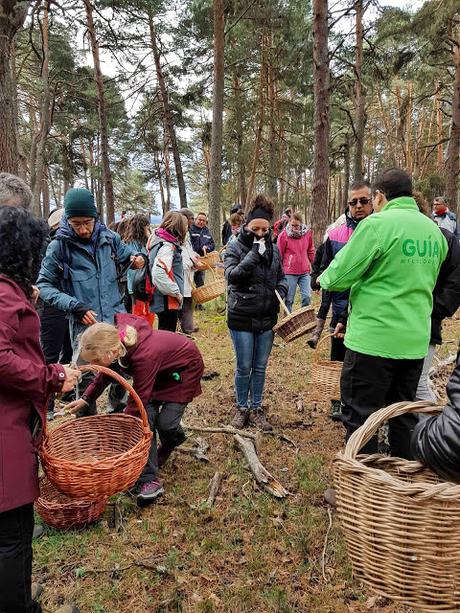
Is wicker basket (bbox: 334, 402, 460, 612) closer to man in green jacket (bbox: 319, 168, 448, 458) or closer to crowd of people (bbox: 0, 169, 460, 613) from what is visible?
crowd of people (bbox: 0, 169, 460, 613)

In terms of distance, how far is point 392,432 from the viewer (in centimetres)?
278

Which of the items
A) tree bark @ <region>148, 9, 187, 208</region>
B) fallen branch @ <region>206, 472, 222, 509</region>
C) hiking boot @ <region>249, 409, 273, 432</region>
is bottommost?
fallen branch @ <region>206, 472, 222, 509</region>

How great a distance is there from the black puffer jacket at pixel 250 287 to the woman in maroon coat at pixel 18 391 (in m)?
2.17

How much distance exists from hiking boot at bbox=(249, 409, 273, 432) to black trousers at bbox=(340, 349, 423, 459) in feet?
4.52

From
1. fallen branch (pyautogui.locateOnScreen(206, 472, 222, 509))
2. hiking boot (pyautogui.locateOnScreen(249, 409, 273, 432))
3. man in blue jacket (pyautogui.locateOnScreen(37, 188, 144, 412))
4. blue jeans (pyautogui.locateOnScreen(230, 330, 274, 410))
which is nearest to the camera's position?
fallen branch (pyautogui.locateOnScreen(206, 472, 222, 509))

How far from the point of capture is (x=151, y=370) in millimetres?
2820

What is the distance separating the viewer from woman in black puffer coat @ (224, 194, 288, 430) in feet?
12.4

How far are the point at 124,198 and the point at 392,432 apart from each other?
93.9 feet

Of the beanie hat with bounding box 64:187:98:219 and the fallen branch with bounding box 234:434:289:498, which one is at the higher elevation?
the beanie hat with bounding box 64:187:98:219

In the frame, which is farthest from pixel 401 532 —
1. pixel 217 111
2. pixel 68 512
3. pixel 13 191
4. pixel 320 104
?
pixel 217 111

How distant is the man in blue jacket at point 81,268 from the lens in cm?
318

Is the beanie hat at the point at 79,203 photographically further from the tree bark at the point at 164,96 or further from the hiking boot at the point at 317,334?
the tree bark at the point at 164,96

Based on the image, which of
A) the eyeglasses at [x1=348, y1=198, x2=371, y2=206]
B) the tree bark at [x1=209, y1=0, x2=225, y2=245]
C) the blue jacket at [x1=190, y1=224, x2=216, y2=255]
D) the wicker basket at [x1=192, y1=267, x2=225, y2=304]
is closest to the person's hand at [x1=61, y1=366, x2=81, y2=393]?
the eyeglasses at [x1=348, y1=198, x2=371, y2=206]

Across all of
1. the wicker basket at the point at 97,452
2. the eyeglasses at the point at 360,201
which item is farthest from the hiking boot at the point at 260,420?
the eyeglasses at the point at 360,201
